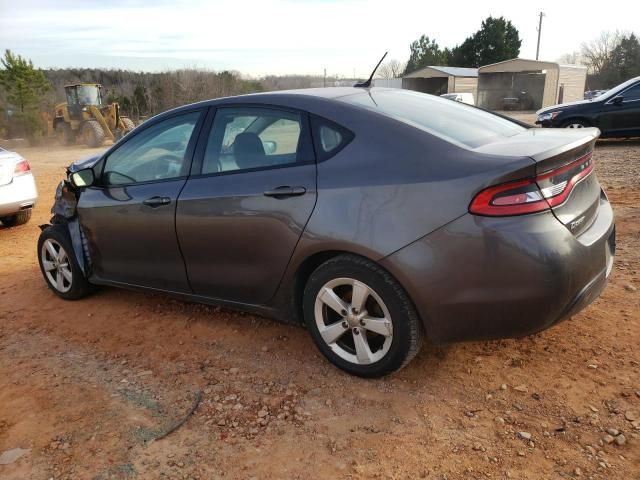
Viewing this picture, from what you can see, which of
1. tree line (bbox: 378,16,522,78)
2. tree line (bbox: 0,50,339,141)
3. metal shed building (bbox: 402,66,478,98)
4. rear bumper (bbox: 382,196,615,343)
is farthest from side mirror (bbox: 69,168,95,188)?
tree line (bbox: 378,16,522,78)

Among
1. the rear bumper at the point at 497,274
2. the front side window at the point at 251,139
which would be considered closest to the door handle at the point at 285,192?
the front side window at the point at 251,139

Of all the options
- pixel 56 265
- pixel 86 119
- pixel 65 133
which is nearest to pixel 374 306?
pixel 56 265

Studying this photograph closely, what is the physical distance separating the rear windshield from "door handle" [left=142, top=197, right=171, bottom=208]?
132 centimetres

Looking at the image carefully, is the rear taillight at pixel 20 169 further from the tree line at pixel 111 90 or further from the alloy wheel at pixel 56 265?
the tree line at pixel 111 90

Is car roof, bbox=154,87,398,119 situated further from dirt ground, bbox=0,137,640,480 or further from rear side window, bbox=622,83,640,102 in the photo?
rear side window, bbox=622,83,640,102

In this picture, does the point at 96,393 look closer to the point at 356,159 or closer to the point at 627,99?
the point at 356,159

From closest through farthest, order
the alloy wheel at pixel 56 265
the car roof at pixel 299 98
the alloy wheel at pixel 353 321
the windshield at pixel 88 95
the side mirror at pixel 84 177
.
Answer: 1. the alloy wheel at pixel 353 321
2. the car roof at pixel 299 98
3. the side mirror at pixel 84 177
4. the alloy wheel at pixel 56 265
5. the windshield at pixel 88 95

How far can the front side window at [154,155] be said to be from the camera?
3586 millimetres

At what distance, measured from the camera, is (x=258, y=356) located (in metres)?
A: 3.38

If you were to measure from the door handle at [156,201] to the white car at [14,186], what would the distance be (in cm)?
439

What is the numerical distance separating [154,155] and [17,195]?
4.34 meters

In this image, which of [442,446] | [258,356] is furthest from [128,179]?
[442,446]

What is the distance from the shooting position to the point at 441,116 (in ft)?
10.3

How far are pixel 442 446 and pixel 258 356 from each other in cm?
135
